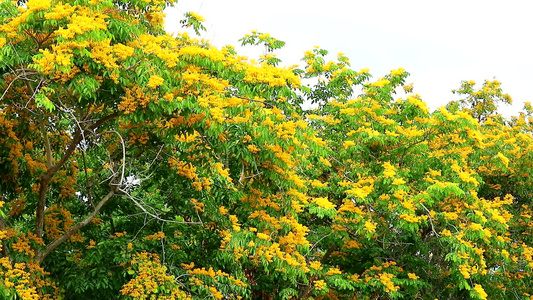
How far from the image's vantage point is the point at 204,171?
21.3 ft

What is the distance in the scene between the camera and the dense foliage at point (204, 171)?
17.6 ft

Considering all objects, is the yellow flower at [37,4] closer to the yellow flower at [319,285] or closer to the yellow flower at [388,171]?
the yellow flower at [388,171]

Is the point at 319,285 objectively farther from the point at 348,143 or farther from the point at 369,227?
the point at 348,143

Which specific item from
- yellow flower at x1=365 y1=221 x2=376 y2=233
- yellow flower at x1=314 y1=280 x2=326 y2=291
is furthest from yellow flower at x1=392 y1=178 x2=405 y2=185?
yellow flower at x1=314 y1=280 x2=326 y2=291

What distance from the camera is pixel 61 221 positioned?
7262mm

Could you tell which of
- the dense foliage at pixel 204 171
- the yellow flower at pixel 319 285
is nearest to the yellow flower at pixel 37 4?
the dense foliage at pixel 204 171

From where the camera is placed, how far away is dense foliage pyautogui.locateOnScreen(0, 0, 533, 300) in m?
5.36

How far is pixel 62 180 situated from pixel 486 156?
7178 mm

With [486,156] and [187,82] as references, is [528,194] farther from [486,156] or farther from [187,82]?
[187,82]

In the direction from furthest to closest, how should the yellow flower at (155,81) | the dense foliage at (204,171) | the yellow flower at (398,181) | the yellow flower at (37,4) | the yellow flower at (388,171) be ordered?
the yellow flower at (388,171) → the yellow flower at (398,181) → the dense foliage at (204,171) → the yellow flower at (155,81) → the yellow flower at (37,4)

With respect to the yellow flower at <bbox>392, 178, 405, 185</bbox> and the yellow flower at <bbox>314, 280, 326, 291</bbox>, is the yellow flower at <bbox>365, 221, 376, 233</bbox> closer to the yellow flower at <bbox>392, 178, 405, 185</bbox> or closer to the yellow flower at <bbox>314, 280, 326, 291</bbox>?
the yellow flower at <bbox>392, 178, 405, 185</bbox>

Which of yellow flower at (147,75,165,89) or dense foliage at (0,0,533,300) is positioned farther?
dense foliage at (0,0,533,300)

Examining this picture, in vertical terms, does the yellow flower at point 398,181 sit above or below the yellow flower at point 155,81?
above

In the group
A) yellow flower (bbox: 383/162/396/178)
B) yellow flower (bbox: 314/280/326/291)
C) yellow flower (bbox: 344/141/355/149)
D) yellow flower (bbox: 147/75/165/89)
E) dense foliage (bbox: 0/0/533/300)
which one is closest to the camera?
yellow flower (bbox: 147/75/165/89)
